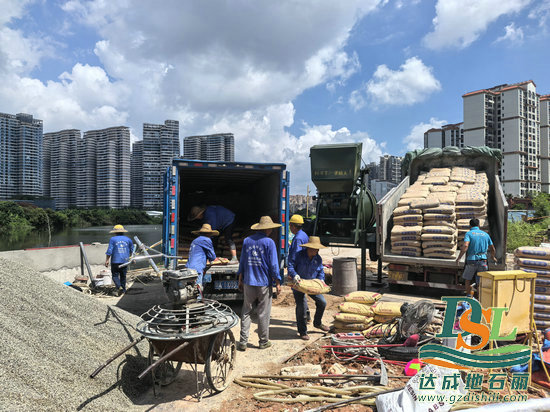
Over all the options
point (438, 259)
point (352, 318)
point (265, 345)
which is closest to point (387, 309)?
point (352, 318)

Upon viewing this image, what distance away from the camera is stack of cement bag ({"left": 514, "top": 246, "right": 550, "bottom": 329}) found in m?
4.64

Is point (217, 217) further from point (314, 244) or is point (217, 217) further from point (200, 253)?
point (314, 244)

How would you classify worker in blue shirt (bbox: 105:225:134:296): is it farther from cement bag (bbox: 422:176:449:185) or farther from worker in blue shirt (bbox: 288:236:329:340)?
cement bag (bbox: 422:176:449:185)

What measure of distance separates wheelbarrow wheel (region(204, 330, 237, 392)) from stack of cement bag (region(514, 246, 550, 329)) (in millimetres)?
3998

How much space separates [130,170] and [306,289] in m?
83.0

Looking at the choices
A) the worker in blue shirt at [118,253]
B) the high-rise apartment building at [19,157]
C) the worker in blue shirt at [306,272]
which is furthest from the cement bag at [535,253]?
the high-rise apartment building at [19,157]

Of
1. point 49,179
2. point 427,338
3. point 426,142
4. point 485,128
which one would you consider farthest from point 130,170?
point 427,338

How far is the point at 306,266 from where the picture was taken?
5.41 meters

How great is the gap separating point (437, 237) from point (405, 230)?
2.16ft

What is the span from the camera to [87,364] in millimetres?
3293

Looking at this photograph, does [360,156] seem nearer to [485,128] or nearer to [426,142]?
[485,128]

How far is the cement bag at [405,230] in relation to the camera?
23.9 ft

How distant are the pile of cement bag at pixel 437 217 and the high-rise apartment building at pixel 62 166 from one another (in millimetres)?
83994

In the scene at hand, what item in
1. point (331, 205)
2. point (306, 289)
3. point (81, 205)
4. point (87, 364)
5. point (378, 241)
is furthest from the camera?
point (81, 205)
